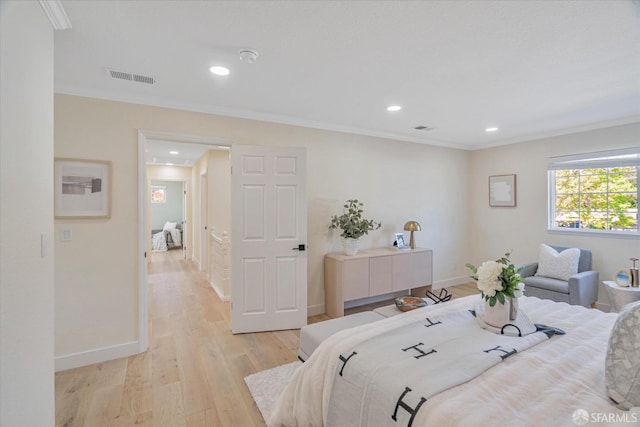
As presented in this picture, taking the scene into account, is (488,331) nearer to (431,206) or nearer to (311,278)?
(311,278)

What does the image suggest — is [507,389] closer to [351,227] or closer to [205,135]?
[351,227]

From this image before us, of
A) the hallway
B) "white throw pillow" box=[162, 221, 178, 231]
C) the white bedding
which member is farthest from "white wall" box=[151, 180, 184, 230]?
the hallway

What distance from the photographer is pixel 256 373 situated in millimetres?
2512

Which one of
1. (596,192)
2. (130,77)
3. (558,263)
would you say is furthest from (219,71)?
(596,192)

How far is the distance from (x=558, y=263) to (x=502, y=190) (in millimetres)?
1527

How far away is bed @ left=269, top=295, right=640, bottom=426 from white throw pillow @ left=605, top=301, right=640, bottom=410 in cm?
5

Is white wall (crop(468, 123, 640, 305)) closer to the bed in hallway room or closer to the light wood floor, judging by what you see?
the light wood floor

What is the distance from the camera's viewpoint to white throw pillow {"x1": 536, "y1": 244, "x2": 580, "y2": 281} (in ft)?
12.4

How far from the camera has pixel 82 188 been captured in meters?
2.68

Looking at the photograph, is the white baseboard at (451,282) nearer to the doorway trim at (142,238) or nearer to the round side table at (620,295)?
the round side table at (620,295)

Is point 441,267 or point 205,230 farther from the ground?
point 205,230

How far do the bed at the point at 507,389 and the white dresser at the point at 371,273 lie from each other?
1.72 metres

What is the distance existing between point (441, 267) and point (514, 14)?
13.6 ft

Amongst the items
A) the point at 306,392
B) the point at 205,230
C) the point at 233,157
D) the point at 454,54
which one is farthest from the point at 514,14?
the point at 205,230
